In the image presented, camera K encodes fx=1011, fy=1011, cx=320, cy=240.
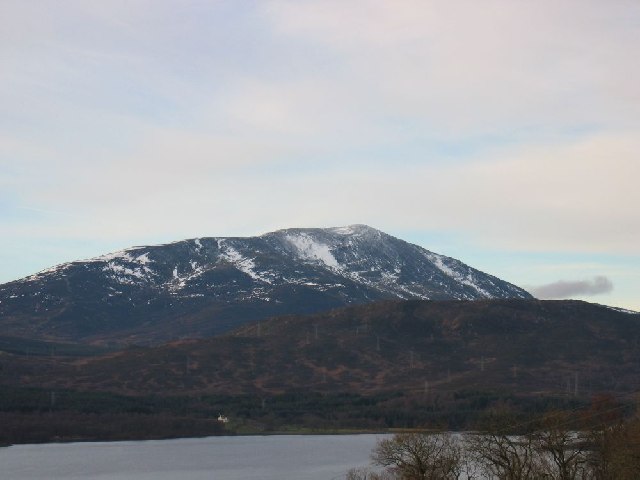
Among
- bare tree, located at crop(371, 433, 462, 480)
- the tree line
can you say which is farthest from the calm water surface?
bare tree, located at crop(371, 433, 462, 480)

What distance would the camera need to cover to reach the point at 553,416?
9538cm

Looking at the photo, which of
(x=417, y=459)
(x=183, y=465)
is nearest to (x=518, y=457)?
(x=417, y=459)

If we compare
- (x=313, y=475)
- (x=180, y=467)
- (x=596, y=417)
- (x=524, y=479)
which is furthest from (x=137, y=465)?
(x=524, y=479)

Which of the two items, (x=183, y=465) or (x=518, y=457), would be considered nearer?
(x=518, y=457)

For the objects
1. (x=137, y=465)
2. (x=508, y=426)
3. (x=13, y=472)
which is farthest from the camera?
(x=137, y=465)

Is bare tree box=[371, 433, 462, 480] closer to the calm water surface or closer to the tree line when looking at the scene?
the tree line

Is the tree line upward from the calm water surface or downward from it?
upward

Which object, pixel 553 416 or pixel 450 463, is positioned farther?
pixel 553 416

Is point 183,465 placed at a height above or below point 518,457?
below

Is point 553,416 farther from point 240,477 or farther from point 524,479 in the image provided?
point 240,477

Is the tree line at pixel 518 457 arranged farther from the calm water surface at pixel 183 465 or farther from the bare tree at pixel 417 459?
the calm water surface at pixel 183 465

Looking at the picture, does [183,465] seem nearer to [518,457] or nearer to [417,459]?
[417,459]

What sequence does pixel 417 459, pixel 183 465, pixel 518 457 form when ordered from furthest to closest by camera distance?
1. pixel 183 465
2. pixel 417 459
3. pixel 518 457

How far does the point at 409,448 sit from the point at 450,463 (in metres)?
3.93
